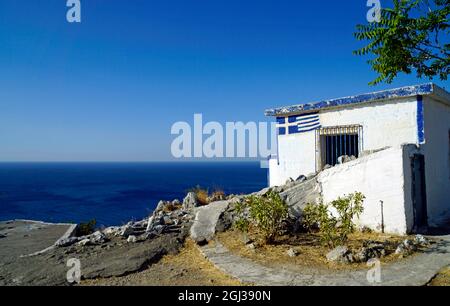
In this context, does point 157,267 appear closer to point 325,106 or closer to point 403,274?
point 403,274

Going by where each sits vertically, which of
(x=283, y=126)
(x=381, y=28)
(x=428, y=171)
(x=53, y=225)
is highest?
(x=381, y=28)

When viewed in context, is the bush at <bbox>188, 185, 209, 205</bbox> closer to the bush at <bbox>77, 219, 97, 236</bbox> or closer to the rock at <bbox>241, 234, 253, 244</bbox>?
the bush at <bbox>77, 219, 97, 236</bbox>

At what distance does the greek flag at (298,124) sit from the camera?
12.0 meters

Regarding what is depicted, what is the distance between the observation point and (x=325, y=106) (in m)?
11.5

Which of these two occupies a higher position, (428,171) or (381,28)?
(381,28)

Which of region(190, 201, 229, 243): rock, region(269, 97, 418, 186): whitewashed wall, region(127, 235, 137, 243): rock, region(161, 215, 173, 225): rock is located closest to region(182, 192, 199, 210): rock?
region(190, 201, 229, 243): rock

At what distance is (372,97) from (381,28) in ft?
15.5

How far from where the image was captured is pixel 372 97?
10.3m

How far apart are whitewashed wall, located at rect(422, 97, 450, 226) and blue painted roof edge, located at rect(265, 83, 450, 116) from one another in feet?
1.21

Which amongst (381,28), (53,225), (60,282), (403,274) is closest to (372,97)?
(381,28)

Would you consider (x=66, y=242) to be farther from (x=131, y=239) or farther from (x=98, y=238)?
(x=131, y=239)
